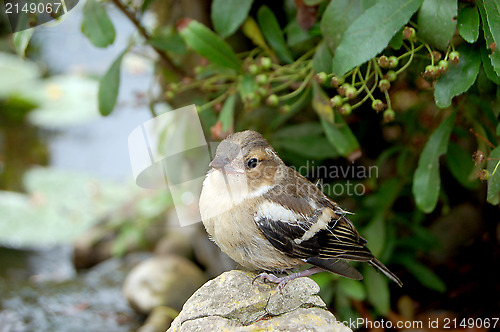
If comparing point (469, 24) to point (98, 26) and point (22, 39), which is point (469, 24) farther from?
point (22, 39)

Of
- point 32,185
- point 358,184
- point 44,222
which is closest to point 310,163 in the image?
point 358,184

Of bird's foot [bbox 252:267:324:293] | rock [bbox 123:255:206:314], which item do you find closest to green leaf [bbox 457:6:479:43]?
bird's foot [bbox 252:267:324:293]

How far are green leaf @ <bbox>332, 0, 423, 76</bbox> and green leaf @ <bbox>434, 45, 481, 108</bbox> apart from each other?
27 centimetres

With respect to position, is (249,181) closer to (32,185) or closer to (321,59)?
(321,59)

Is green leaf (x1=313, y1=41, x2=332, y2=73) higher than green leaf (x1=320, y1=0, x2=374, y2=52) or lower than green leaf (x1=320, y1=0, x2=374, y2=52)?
lower

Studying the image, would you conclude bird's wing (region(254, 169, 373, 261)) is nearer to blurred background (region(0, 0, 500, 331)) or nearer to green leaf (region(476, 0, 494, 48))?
blurred background (region(0, 0, 500, 331))

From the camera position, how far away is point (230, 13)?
8.49 ft

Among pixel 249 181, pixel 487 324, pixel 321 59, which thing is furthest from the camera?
pixel 487 324

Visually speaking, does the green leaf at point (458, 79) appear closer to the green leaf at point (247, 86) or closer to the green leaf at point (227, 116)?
the green leaf at point (247, 86)

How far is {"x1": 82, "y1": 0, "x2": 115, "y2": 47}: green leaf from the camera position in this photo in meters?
2.56

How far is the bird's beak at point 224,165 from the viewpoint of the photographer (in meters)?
1.69

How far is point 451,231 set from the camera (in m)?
3.63

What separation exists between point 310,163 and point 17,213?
3607 millimetres

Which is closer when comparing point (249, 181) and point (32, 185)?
point (249, 181)
